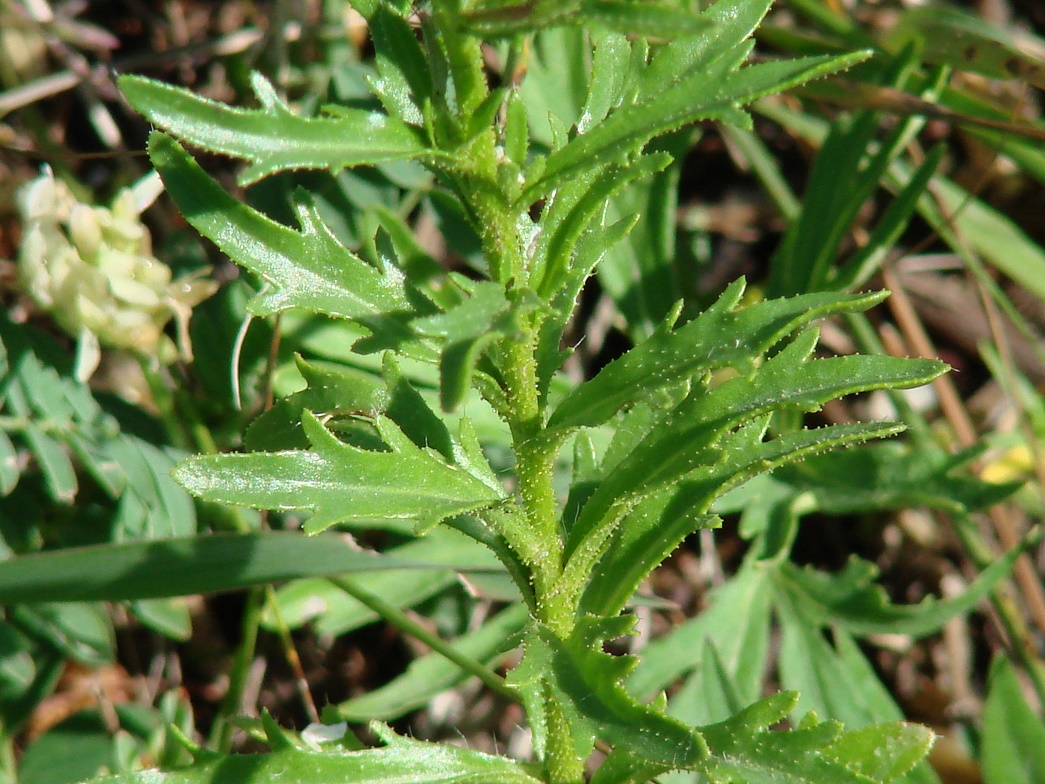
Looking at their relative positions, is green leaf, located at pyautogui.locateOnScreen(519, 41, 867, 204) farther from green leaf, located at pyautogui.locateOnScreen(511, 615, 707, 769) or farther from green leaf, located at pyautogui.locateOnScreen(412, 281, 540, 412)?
green leaf, located at pyautogui.locateOnScreen(511, 615, 707, 769)

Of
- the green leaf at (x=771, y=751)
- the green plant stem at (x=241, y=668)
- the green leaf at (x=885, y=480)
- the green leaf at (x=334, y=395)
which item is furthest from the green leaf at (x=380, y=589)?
the green leaf at (x=771, y=751)

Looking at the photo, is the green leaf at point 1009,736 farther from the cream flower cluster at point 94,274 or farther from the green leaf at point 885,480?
the cream flower cluster at point 94,274

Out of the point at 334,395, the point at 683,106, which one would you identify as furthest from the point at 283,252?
the point at 683,106

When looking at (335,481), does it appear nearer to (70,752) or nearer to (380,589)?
(380,589)

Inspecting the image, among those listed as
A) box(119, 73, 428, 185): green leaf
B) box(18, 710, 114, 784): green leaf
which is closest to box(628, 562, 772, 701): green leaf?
box(18, 710, 114, 784): green leaf

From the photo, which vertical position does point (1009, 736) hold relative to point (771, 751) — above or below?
below
